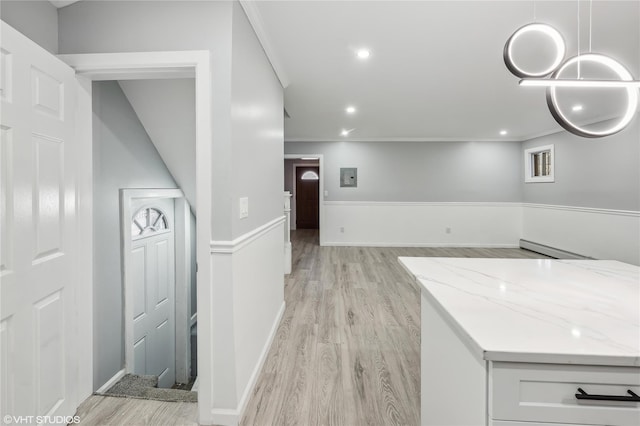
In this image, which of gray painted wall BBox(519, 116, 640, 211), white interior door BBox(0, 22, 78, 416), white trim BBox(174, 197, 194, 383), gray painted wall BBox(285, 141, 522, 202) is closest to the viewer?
white interior door BBox(0, 22, 78, 416)

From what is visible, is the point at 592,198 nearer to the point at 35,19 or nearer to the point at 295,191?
the point at 35,19

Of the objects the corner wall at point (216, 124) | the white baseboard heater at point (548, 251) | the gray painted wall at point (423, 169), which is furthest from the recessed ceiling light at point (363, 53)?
the white baseboard heater at point (548, 251)

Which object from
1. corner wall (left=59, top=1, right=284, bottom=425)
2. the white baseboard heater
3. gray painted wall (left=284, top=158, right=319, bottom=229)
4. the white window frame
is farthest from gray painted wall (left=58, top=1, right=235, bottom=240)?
gray painted wall (left=284, top=158, right=319, bottom=229)

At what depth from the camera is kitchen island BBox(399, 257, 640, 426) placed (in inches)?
29.7

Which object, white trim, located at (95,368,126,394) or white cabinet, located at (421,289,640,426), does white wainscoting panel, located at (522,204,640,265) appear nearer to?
white cabinet, located at (421,289,640,426)

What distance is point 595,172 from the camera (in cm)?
489

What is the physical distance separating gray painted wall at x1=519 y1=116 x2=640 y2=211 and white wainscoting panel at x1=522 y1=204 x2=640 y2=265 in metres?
0.13

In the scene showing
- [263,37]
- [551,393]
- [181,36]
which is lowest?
[551,393]

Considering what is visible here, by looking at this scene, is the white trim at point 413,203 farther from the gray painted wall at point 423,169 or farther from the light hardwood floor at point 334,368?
the light hardwood floor at point 334,368

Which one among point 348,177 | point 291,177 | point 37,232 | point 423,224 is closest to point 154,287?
point 37,232

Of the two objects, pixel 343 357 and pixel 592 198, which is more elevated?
pixel 592 198

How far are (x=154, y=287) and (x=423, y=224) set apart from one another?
5.50 meters

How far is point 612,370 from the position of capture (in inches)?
29.9

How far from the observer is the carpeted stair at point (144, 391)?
1.89 metres
